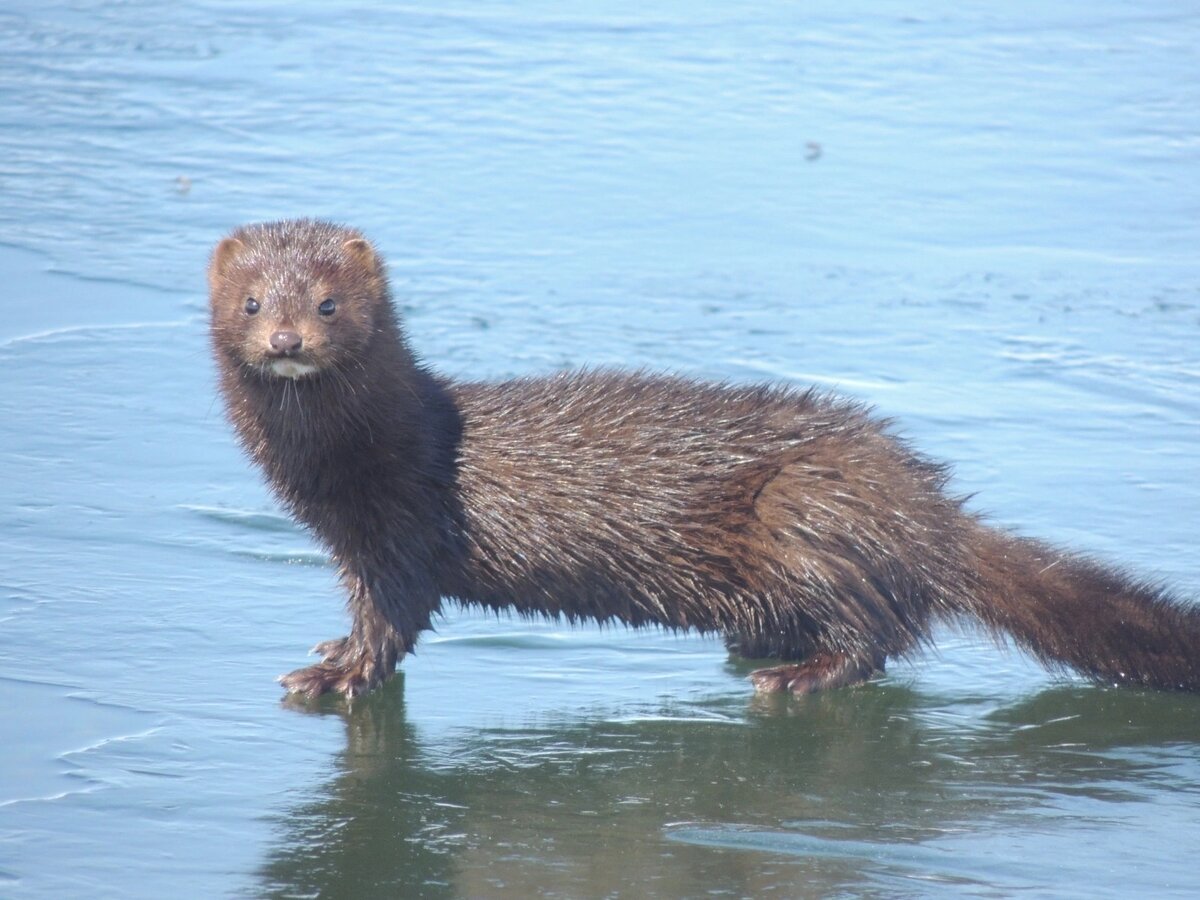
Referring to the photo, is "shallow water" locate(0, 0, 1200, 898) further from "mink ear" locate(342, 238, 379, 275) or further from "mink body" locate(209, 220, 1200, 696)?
"mink ear" locate(342, 238, 379, 275)

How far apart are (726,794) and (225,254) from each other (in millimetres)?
2119

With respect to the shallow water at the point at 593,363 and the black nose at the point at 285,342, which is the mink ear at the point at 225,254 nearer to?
the black nose at the point at 285,342

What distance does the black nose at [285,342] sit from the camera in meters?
4.70

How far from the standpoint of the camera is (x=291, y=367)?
4.76m

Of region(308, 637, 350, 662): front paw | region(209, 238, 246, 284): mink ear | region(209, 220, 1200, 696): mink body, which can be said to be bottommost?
region(308, 637, 350, 662): front paw

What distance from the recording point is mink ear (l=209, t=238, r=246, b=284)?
16.4 feet

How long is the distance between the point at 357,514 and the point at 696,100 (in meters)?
6.28

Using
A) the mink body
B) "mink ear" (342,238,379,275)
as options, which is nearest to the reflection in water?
the mink body

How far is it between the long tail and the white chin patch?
1945 millimetres

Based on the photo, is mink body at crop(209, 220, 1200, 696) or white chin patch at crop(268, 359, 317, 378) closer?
white chin patch at crop(268, 359, 317, 378)

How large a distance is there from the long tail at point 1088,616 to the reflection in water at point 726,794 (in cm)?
10

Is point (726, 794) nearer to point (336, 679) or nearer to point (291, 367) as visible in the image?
point (336, 679)

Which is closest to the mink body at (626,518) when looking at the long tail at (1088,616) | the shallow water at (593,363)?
the long tail at (1088,616)

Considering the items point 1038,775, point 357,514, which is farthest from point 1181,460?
point 357,514
